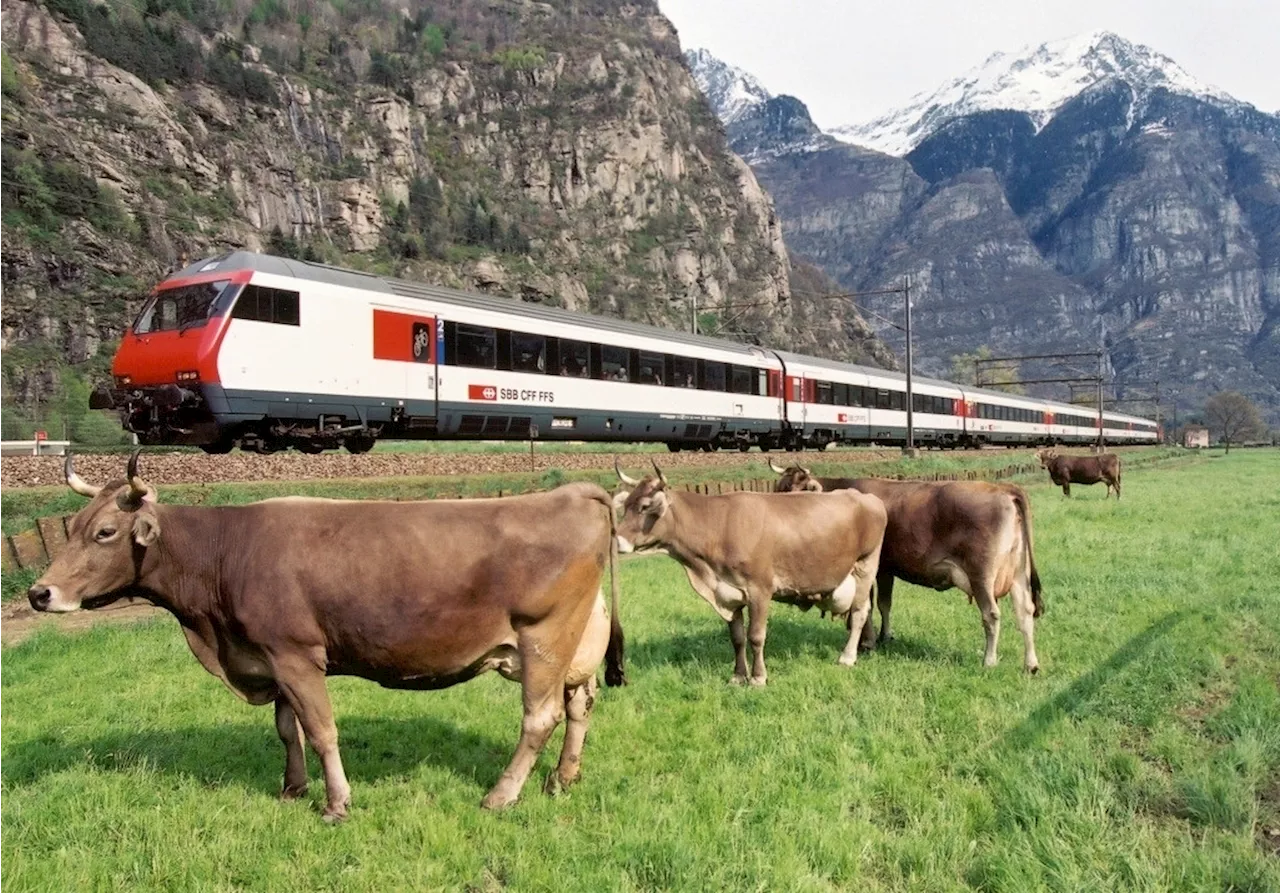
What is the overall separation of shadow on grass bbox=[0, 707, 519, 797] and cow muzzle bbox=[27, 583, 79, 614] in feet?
4.50

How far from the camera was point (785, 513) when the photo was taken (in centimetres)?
771

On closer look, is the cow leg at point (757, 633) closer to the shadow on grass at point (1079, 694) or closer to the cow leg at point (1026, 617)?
the shadow on grass at point (1079, 694)

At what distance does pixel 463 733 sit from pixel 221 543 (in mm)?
2241

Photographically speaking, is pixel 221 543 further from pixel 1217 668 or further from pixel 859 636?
→ pixel 1217 668

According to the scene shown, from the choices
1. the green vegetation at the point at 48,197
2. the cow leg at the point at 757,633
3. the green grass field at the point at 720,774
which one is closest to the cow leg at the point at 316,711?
the green grass field at the point at 720,774

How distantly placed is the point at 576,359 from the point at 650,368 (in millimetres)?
3214

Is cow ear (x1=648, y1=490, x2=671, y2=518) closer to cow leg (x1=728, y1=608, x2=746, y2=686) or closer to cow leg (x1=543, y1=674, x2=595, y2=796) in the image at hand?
cow leg (x1=728, y1=608, x2=746, y2=686)

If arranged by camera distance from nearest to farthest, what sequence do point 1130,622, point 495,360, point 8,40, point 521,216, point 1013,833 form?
point 1013,833 → point 1130,622 → point 495,360 → point 8,40 → point 521,216

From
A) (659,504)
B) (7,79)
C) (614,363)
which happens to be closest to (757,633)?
(659,504)

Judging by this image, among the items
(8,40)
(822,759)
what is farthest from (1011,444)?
(8,40)

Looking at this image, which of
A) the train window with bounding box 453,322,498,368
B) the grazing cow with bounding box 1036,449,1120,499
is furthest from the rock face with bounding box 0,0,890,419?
the train window with bounding box 453,322,498,368

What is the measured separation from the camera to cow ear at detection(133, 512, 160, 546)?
4.59 m

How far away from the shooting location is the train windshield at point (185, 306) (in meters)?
14.7

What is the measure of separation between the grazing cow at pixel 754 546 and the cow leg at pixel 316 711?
3010 mm
